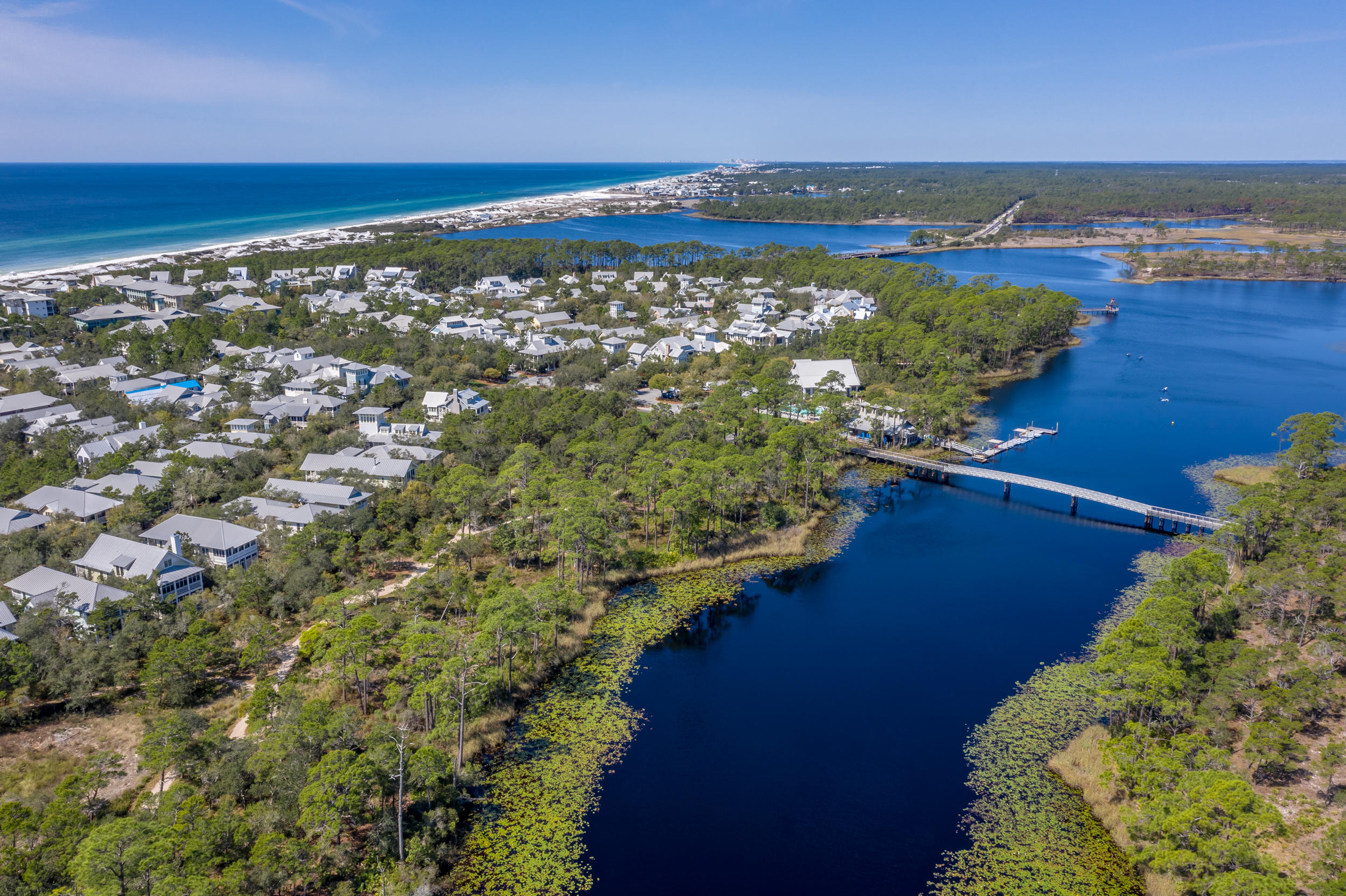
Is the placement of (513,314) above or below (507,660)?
above

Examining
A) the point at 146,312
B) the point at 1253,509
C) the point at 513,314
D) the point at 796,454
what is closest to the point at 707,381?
the point at 796,454

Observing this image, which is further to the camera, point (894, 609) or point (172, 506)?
point (172, 506)

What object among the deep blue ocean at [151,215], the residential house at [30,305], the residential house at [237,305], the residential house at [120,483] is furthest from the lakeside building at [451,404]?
the deep blue ocean at [151,215]

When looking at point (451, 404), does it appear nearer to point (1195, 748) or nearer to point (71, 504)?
point (71, 504)

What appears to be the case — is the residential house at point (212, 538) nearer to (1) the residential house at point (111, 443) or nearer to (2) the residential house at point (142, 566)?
(2) the residential house at point (142, 566)

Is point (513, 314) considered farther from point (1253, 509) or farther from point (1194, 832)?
point (1194, 832)

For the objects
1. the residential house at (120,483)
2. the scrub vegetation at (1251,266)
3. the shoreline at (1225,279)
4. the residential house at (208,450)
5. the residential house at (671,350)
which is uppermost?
the scrub vegetation at (1251,266)

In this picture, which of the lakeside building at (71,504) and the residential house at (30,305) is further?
the residential house at (30,305)
